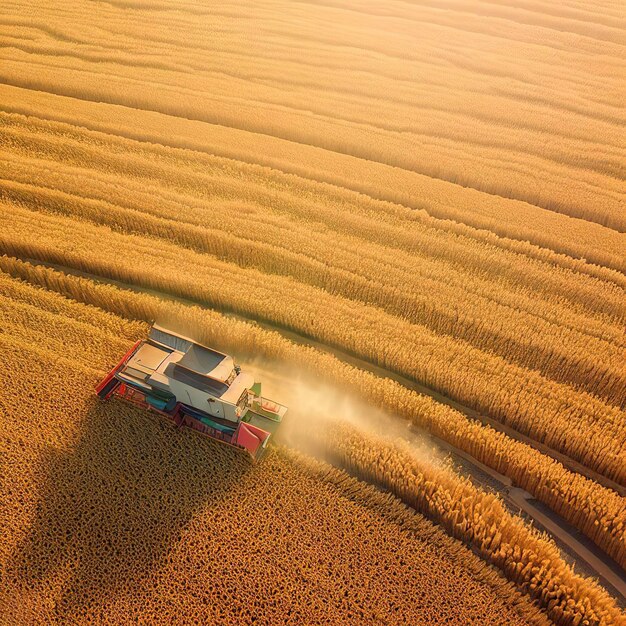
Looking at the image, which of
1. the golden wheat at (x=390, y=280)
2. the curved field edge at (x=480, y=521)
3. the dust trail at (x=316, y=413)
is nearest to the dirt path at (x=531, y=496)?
the curved field edge at (x=480, y=521)

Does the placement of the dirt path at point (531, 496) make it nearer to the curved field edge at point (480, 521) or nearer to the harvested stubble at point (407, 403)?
the harvested stubble at point (407, 403)

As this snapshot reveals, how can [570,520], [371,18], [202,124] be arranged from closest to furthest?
1. [570,520]
2. [202,124]
3. [371,18]

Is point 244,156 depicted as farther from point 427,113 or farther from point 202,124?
point 427,113

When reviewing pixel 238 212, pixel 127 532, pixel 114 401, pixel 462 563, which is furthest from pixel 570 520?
pixel 238 212

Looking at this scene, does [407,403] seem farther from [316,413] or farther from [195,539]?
[195,539]

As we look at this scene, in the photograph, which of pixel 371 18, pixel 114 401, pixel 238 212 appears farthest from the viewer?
pixel 371 18

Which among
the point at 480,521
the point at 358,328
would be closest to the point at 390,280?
the point at 358,328

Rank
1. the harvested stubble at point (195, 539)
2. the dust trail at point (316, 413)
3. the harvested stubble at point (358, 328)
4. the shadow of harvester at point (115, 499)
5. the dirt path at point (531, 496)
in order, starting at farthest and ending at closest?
the harvested stubble at point (358, 328) < the dust trail at point (316, 413) < the dirt path at point (531, 496) < the shadow of harvester at point (115, 499) < the harvested stubble at point (195, 539)
